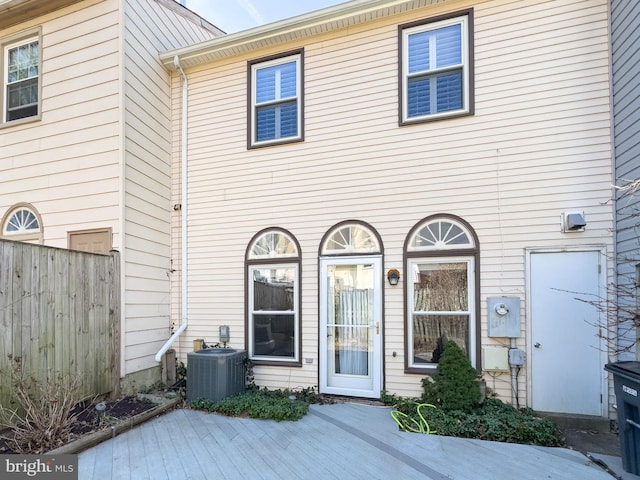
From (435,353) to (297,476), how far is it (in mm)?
2488

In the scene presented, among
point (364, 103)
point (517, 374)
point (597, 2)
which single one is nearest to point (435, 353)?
point (517, 374)

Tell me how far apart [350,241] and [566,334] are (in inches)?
115

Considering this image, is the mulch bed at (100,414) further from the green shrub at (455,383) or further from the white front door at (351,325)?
the green shrub at (455,383)

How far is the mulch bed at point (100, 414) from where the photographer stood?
12.4 feet

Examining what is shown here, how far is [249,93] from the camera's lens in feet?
19.9

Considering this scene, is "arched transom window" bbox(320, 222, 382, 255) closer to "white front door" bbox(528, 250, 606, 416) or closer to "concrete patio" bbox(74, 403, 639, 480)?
"white front door" bbox(528, 250, 606, 416)

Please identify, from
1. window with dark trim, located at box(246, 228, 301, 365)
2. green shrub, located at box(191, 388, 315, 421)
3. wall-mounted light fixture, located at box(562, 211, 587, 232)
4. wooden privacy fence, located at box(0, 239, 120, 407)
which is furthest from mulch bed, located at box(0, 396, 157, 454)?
wall-mounted light fixture, located at box(562, 211, 587, 232)

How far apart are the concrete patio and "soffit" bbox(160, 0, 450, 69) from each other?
17.9ft

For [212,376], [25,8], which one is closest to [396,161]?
[212,376]

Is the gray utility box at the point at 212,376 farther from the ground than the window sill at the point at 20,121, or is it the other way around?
the window sill at the point at 20,121

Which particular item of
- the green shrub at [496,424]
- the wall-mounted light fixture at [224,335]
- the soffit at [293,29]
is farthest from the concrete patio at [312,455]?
the soffit at [293,29]

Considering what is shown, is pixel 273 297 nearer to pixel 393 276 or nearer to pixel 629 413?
pixel 393 276

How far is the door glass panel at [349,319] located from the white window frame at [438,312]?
524 mm

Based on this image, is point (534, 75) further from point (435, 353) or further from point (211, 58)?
point (211, 58)
